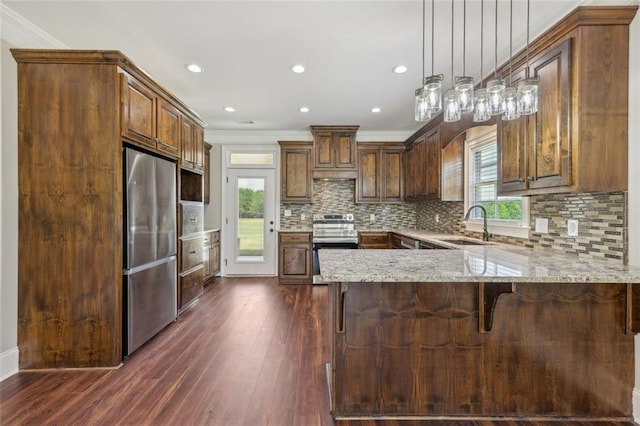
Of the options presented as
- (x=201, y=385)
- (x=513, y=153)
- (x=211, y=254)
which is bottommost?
(x=201, y=385)

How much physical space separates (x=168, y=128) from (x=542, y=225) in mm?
3543

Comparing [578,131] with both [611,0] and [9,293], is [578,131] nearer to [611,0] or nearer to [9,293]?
[611,0]

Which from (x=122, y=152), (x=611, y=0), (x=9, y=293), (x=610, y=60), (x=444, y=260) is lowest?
(x=9, y=293)

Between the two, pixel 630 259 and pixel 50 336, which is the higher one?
pixel 630 259

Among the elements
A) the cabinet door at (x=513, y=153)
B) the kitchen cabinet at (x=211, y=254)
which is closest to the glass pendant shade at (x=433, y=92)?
the cabinet door at (x=513, y=153)

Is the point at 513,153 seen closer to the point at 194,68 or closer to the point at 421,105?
the point at 421,105

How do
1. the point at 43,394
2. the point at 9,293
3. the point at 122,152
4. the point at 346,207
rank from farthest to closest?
the point at 346,207
the point at 122,152
the point at 9,293
the point at 43,394

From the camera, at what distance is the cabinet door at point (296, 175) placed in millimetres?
5176

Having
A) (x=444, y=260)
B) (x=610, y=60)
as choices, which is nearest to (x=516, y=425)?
(x=444, y=260)

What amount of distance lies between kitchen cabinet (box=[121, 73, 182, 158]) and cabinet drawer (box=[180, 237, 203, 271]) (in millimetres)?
1004

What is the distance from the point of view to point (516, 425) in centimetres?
169

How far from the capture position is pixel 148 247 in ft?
8.71

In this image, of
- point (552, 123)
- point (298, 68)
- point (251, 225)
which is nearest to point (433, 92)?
point (552, 123)

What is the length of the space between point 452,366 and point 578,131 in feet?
5.14
